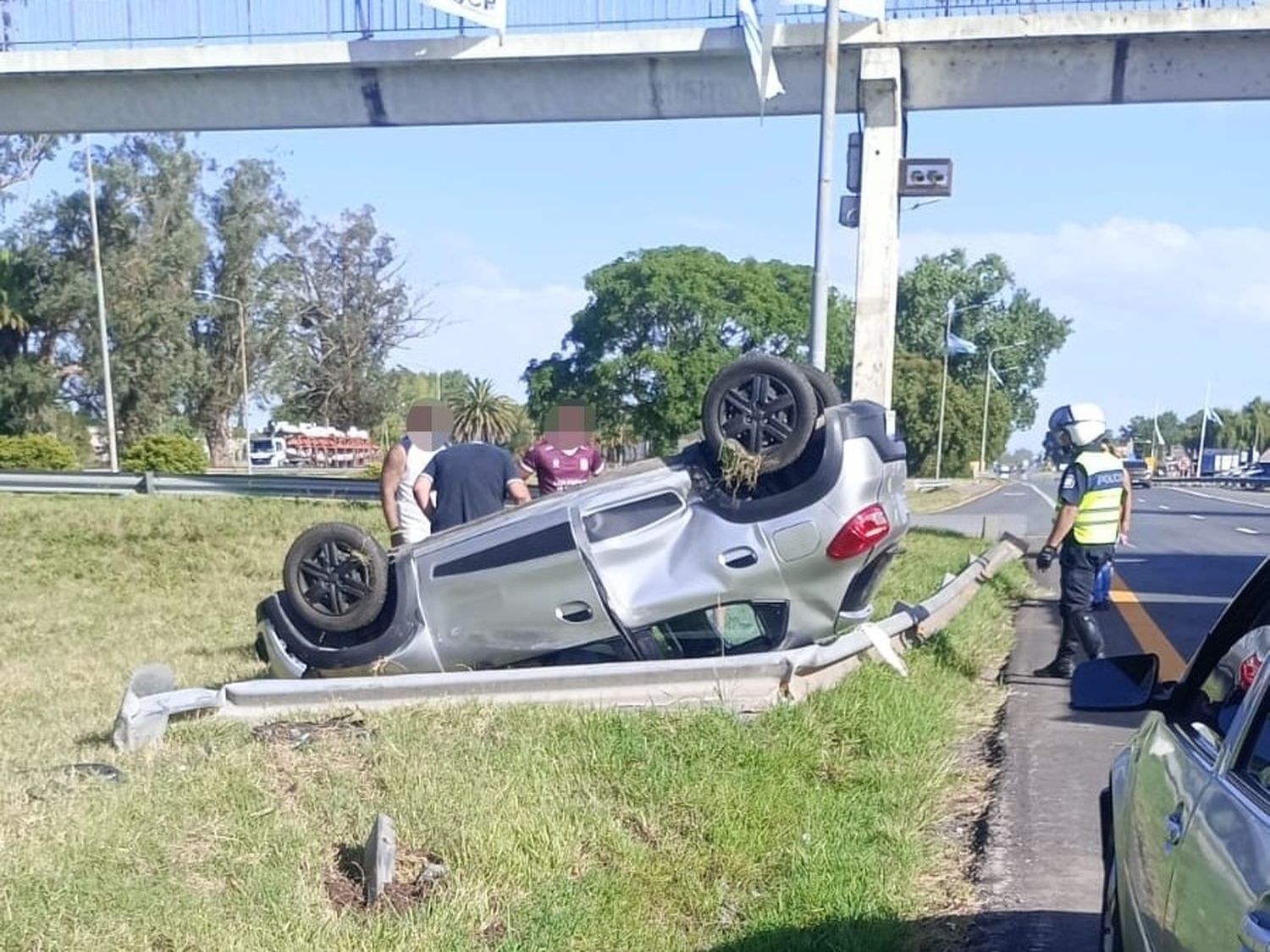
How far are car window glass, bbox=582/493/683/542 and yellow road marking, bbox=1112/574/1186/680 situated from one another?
9.32ft

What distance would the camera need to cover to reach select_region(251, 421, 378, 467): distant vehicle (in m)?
74.6

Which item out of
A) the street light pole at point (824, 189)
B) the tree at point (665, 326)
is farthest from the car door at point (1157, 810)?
the tree at point (665, 326)

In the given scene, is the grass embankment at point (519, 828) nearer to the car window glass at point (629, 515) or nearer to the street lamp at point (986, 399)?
the car window glass at point (629, 515)

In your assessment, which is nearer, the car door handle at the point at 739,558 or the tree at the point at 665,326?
the car door handle at the point at 739,558

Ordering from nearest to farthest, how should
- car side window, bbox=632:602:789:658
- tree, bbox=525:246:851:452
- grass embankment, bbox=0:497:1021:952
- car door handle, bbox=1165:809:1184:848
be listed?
car door handle, bbox=1165:809:1184:848
grass embankment, bbox=0:497:1021:952
car side window, bbox=632:602:789:658
tree, bbox=525:246:851:452

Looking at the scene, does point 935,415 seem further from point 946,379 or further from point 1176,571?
point 1176,571

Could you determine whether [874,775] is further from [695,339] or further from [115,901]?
[695,339]

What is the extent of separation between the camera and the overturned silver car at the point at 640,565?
638 cm

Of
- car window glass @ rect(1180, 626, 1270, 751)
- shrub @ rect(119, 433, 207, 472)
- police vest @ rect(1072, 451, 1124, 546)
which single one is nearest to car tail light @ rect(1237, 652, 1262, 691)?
car window glass @ rect(1180, 626, 1270, 751)

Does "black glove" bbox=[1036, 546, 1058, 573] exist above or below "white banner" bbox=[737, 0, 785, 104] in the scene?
below

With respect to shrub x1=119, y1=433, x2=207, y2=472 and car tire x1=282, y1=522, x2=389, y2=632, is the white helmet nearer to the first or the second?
car tire x1=282, y1=522, x2=389, y2=632

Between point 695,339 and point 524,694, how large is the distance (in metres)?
63.4

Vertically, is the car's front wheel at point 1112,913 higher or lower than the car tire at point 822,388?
lower

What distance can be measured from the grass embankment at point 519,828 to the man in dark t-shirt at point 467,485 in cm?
207
